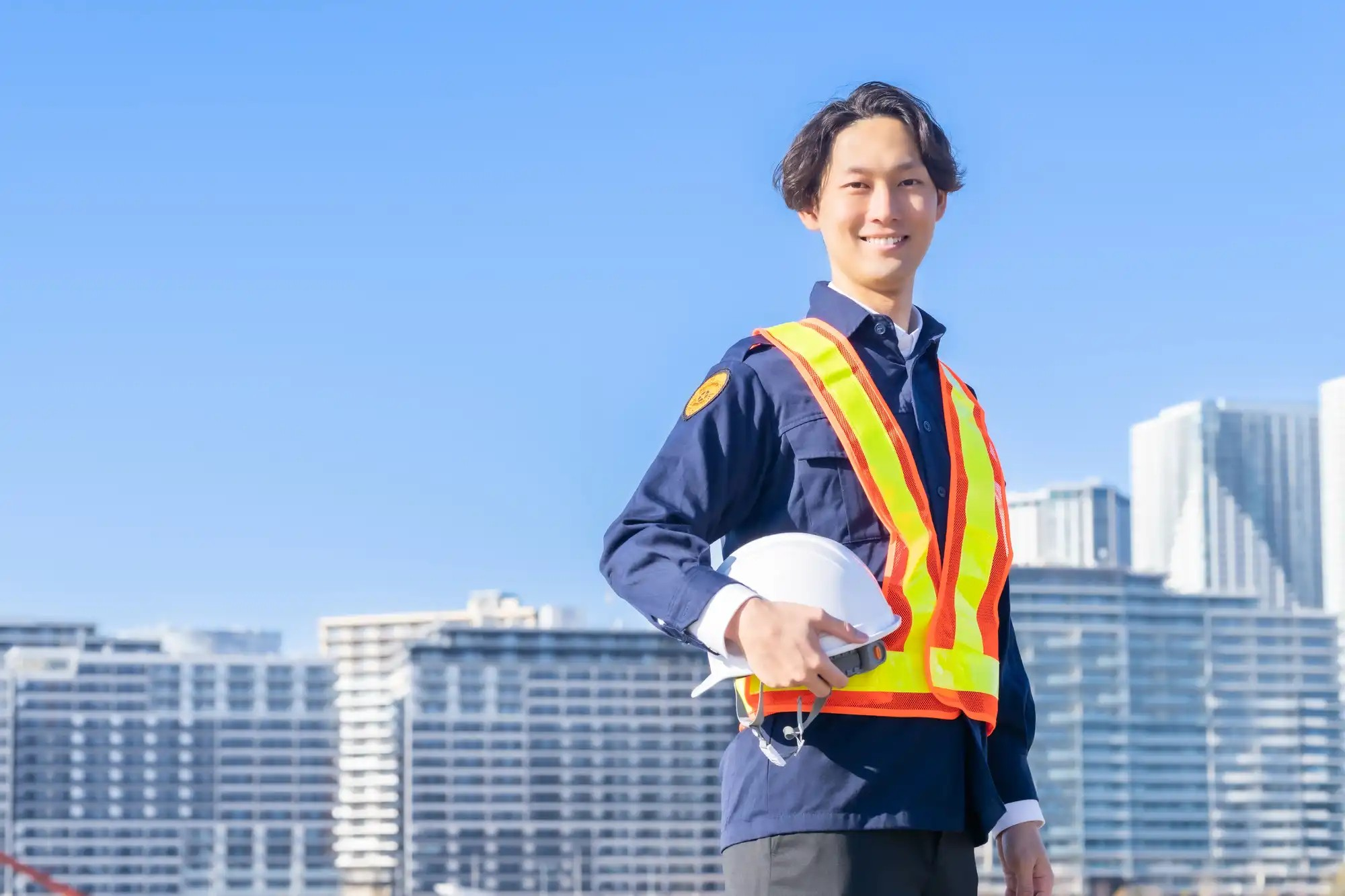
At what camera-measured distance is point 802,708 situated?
8.07 feet

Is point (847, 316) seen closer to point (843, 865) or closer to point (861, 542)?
point (861, 542)

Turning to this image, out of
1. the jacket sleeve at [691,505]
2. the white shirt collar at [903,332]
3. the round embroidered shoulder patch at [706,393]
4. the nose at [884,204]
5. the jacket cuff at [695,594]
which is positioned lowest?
the jacket cuff at [695,594]

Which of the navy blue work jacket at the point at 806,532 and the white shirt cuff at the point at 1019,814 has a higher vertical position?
the navy blue work jacket at the point at 806,532

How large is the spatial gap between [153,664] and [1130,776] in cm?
8370

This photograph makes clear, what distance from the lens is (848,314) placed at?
2.79m

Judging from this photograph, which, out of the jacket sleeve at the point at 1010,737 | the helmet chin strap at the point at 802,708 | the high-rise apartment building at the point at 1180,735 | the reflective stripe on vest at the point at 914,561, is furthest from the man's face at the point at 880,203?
the high-rise apartment building at the point at 1180,735

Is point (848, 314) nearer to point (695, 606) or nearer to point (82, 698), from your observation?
point (695, 606)

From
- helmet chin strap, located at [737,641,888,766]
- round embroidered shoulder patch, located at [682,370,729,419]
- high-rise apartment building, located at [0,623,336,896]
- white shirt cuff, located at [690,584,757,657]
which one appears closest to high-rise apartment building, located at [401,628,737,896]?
high-rise apartment building, located at [0,623,336,896]

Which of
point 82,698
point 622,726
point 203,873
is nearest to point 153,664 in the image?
point 82,698

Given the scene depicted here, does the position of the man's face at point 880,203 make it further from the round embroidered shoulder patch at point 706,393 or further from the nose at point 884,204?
the round embroidered shoulder patch at point 706,393

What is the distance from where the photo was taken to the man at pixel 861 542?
246 cm

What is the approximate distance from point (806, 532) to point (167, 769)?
551 ft

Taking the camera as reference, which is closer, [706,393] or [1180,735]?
[706,393]

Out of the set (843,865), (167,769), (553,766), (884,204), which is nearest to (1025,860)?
(843,865)
